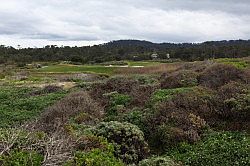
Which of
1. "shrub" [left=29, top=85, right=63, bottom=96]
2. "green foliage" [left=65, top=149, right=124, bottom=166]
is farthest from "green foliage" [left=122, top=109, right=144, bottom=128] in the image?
"shrub" [left=29, top=85, right=63, bottom=96]

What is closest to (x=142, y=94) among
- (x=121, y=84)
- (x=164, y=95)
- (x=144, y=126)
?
(x=164, y=95)

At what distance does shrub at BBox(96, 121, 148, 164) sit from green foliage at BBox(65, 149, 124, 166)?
1.99 metres

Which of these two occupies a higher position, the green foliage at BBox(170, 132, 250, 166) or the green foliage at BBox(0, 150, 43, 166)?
the green foliage at BBox(0, 150, 43, 166)

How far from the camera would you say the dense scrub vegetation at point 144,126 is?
943 cm

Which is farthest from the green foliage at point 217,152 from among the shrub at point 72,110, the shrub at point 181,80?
the shrub at point 181,80

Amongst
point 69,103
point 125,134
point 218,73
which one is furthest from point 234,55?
point 125,134

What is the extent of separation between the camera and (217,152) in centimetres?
1232

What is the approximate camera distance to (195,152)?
12648 mm

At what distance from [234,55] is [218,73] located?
153ft

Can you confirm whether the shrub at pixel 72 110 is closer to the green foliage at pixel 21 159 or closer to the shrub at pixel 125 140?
the shrub at pixel 125 140

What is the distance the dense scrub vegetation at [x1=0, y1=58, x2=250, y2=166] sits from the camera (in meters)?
9.43

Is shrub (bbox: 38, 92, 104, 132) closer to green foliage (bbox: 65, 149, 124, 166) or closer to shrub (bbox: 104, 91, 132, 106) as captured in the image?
shrub (bbox: 104, 91, 132, 106)

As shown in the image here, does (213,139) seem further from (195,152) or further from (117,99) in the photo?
(117,99)

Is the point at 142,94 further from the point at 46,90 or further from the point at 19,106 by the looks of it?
the point at 46,90
